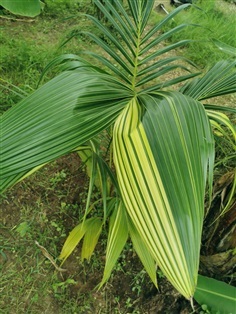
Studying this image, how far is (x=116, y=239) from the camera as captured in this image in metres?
1.12

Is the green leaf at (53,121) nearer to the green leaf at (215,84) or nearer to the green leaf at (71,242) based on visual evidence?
the green leaf at (215,84)

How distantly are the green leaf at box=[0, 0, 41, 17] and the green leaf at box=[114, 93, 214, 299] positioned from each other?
1.27m

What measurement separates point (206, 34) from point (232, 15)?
69 cm

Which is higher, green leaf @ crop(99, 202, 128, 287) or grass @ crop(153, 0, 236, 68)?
grass @ crop(153, 0, 236, 68)

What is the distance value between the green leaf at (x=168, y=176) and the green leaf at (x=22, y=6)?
4.18 feet

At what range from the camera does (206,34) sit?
253 cm

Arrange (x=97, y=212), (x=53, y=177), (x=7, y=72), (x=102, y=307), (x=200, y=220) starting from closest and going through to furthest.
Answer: (x=200, y=220)
(x=102, y=307)
(x=97, y=212)
(x=53, y=177)
(x=7, y=72)

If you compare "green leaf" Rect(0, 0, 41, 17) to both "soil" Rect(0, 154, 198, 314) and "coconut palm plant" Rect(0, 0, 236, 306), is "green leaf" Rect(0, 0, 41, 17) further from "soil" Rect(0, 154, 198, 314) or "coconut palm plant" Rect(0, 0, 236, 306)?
"coconut palm plant" Rect(0, 0, 236, 306)

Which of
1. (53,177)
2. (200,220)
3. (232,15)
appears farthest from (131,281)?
(232,15)

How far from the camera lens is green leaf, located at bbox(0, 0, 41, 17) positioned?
1.74 metres

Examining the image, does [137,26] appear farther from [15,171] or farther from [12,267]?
[12,267]

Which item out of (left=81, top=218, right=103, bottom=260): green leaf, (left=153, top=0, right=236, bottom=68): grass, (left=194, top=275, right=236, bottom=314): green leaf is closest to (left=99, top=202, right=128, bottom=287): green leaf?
(left=81, top=218, right=103, bottom=260): green leaf

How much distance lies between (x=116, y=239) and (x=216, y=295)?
46 centimetres

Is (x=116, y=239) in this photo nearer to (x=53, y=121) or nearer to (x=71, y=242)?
(x=71, y=242)
